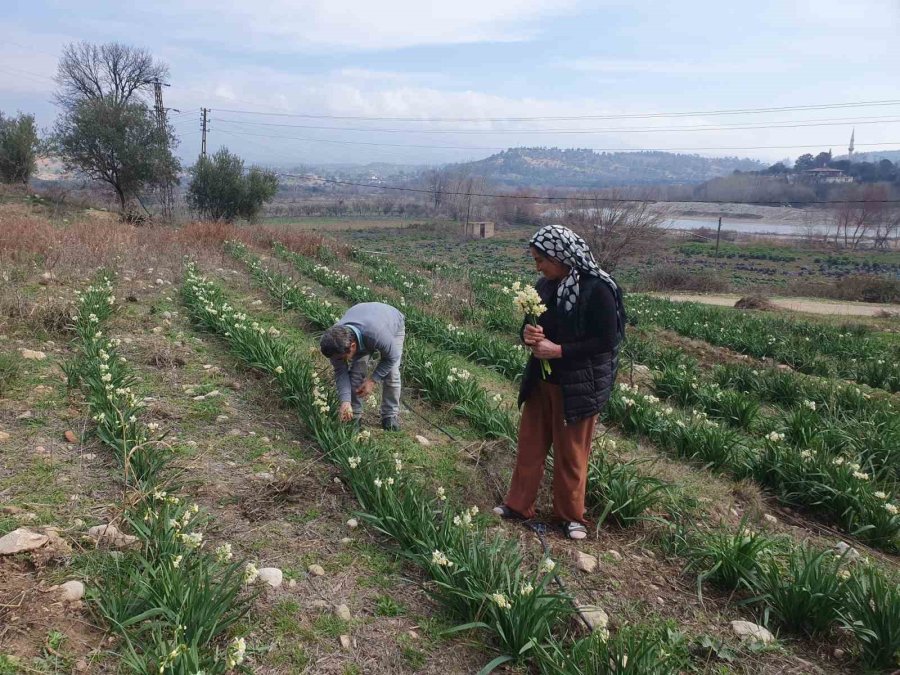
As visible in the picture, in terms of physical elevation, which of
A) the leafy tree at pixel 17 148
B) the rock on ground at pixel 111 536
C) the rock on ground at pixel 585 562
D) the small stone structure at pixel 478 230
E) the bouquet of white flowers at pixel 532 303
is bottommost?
the rock on ground at pixel 585 562

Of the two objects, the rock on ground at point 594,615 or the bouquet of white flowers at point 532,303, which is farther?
the bouquet of white flowers at point 532,303

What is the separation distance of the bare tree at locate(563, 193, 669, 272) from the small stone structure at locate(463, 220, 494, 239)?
28280mm

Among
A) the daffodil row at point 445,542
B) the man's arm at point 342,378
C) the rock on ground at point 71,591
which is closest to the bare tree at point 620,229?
the man's arm at point 342,378

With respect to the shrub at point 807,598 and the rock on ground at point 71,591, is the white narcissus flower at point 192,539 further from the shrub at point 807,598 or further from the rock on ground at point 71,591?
the shrub at point 807,598

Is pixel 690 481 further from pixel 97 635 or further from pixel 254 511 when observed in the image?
pixel 97 635

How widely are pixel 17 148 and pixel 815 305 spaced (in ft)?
124

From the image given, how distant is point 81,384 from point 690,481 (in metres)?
4.89

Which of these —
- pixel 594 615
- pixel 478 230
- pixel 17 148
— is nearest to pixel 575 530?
pixel 594 615

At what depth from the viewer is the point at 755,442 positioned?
17.9 ft

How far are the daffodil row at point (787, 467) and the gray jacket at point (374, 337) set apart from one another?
243 centimetres

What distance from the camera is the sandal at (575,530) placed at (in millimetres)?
3584

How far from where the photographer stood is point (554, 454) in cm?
364

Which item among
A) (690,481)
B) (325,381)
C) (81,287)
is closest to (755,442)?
(690,481)

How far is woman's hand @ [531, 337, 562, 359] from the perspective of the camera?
3.35m
